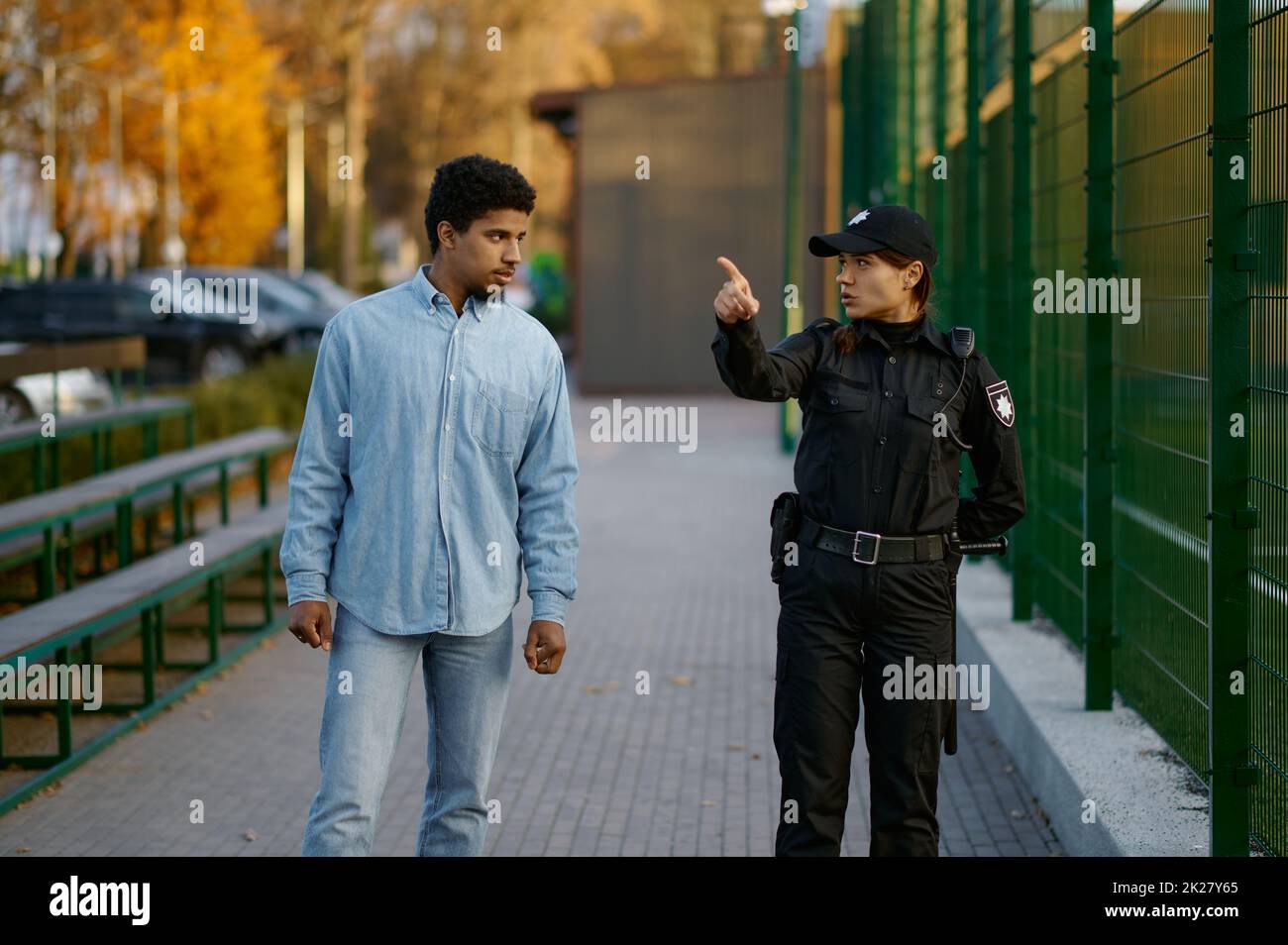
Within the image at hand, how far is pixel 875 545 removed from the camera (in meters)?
4.46

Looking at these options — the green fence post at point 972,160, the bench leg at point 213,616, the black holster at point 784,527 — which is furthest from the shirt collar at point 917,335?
the green fence post at point 972,160

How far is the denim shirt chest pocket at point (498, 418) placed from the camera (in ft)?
14.0

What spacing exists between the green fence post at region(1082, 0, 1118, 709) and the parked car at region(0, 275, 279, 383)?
23.8 m

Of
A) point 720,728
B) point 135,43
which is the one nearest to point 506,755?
point 720,728

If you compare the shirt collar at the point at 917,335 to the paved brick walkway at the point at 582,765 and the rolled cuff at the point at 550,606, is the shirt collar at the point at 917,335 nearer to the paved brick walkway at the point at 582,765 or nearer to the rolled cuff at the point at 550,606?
the rolled cuff at the point at 550,606

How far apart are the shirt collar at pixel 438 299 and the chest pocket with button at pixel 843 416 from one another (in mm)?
867

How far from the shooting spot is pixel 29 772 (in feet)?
22.7

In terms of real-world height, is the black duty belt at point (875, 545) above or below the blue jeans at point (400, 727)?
above

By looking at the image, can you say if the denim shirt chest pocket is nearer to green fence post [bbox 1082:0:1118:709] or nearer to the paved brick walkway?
the paved brick walkway

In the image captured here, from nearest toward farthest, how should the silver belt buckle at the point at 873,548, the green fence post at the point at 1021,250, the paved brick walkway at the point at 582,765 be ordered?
the silver belt buckle at the point at 873,548 < the paved brick walkway at the point at 582,765 < the green fence post at the point at 1021,250

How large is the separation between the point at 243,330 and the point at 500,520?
28.8 meters

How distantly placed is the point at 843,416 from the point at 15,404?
51.4ft
